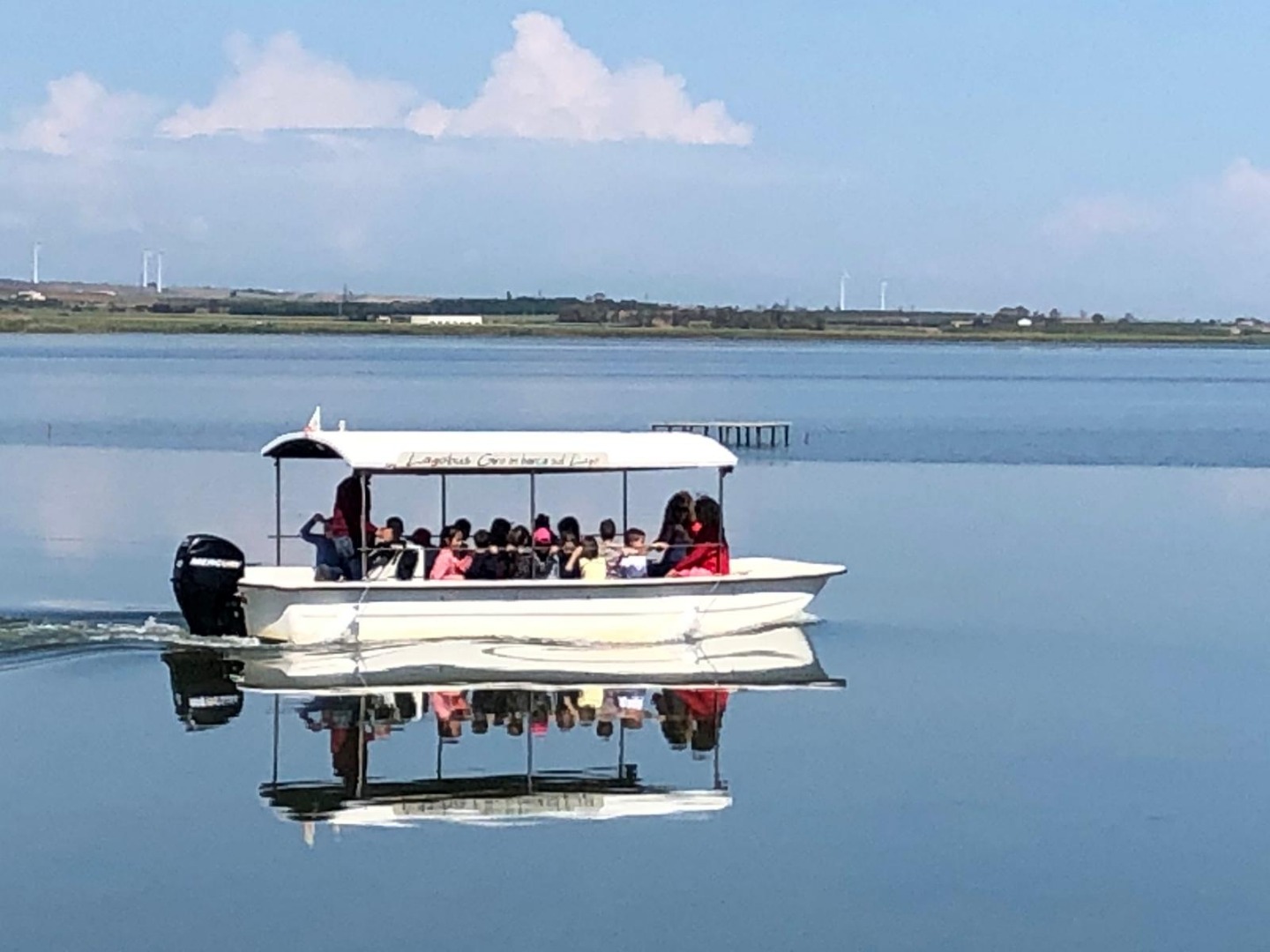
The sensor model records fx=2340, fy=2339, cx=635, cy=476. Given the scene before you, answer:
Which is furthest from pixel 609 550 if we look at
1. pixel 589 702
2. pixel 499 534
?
pixel 589 702

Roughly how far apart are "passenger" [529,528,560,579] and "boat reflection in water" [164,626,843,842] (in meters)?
1.04

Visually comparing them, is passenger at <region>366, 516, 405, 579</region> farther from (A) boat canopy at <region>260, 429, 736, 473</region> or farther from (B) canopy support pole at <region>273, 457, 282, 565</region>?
(B) canopy support pole at <region>273, 457, 282, 565</region>

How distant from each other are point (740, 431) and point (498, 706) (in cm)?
4821

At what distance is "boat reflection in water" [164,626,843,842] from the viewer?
18.5 metres

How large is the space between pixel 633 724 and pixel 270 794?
4.30m

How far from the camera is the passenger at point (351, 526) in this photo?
2520cm

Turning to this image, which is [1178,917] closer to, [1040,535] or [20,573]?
[20,573]

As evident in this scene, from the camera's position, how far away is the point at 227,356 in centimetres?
18425

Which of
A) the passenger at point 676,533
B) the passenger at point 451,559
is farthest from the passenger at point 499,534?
the passenger at point 676,533

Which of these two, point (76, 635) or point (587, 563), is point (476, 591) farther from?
point (76, 635)

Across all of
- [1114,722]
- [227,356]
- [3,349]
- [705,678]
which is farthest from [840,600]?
[3,349]

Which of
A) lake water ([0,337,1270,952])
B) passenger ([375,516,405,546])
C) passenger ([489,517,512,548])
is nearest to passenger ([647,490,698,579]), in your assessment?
passenger ([489,517,512,548])

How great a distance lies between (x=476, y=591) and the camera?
24484 mm

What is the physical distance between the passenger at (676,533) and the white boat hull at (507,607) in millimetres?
720
